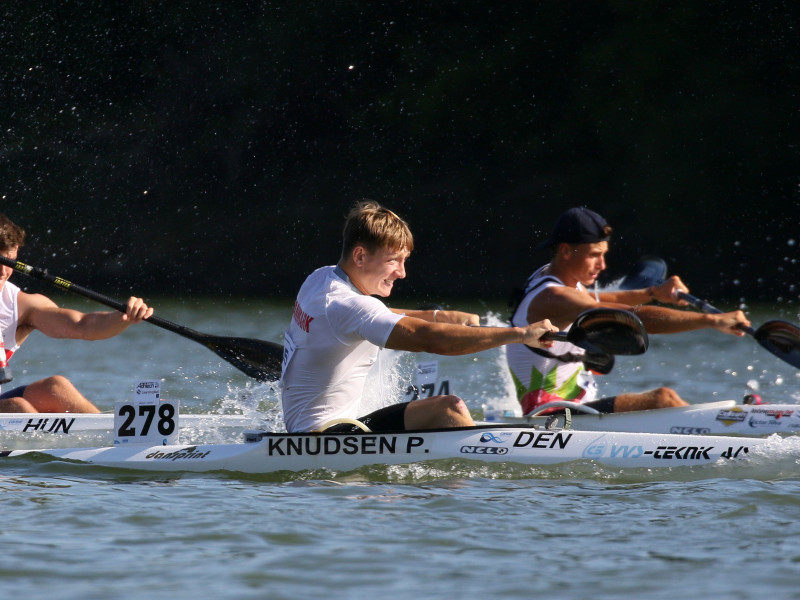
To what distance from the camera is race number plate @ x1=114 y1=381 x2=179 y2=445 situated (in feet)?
19.1

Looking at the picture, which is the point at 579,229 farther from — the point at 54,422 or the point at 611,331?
the point at 54,422

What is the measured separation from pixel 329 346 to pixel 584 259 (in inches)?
95.6

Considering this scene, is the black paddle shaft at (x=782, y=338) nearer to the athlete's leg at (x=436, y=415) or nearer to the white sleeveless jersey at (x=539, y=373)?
the white sleeveless jersey at (x=539, y=373)

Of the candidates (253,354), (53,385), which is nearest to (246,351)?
(253,354)

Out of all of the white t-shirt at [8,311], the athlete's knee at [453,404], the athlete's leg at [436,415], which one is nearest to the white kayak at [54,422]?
the white t-shirt at [8,311]

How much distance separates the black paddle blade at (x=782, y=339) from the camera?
6.88m

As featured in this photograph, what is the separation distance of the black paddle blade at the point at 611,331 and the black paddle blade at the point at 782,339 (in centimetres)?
150

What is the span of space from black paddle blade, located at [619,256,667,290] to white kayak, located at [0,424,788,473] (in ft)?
9.32

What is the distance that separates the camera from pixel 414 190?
1222 inches

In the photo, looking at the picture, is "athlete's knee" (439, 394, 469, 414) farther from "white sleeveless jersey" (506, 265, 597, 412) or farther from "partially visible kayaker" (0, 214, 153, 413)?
"partially visible kayaker" (0, 214, 153, 413)

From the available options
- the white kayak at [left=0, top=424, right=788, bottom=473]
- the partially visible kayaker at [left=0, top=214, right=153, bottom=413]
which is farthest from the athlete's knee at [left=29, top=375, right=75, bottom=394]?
the white kayak at [left=0, top=424, right=788, bottom=473]

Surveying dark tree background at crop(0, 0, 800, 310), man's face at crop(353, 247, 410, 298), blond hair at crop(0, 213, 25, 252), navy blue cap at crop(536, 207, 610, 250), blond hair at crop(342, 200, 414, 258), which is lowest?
man's face at crop(353, 247, 410, 298)

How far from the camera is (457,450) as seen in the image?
539 cm

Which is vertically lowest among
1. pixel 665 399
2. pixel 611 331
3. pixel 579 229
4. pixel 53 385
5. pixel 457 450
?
pixel 457 450
